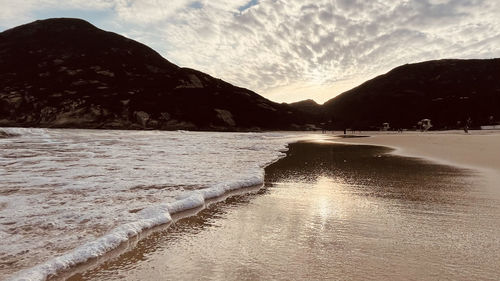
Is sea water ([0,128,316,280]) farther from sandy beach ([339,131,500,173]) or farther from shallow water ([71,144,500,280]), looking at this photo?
sandy beach ([339,131,500,173])

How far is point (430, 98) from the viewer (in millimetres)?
154000

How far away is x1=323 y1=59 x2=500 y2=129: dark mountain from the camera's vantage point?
12319 cm

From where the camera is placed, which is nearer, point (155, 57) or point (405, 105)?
point (155, 57)

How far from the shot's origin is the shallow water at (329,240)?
358 cm

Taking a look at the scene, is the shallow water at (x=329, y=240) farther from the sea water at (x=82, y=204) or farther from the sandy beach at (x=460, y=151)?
the sandy beach at (x=460, y=151)

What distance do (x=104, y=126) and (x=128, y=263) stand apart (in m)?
84.2

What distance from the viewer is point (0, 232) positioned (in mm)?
4895

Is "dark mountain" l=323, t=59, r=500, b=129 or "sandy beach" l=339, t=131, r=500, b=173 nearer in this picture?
"sandy beach" l=339, t=131, r=500, b=173

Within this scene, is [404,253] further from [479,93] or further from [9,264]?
[479,93]

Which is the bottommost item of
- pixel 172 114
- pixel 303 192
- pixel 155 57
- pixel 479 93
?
pixel 303 192

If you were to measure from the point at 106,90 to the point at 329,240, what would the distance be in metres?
103

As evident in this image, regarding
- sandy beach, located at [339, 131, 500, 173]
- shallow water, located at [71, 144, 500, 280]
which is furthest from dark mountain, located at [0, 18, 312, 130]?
shallow water, located at [71, 144, 500, 280]

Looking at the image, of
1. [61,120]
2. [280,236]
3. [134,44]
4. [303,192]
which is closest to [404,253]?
[280,236]

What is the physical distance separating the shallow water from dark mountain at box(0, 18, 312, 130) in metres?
82.1
